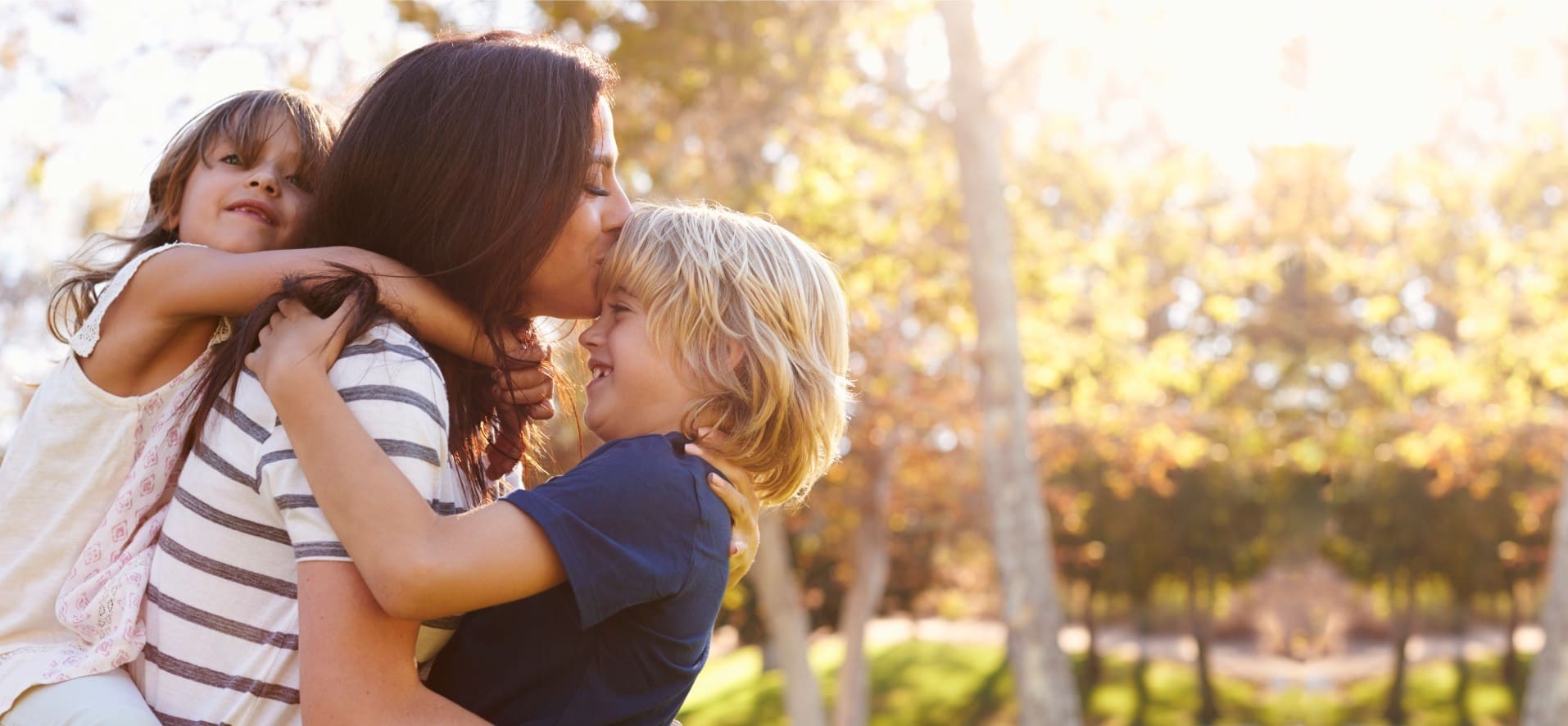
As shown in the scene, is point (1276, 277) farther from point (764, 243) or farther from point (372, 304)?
point (372, 304)

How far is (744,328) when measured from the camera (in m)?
1.95

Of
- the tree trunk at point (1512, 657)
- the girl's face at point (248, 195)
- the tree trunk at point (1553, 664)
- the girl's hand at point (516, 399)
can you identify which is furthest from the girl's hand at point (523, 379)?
the tree trunk at point (1512, 657)

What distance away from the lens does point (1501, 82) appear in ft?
38.1

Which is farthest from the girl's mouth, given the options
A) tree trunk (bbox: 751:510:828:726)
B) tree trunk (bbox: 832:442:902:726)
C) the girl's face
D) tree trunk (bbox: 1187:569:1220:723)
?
tree trunk (bbox: 1187:569:1220:723)

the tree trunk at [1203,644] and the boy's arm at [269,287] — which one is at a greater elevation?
the boy's arm at [269,287]

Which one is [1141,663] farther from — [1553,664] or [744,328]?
[744,328]

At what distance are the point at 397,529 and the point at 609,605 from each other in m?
0.27

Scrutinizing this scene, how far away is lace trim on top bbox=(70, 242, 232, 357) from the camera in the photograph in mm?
1914

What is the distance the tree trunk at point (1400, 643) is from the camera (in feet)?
35.4

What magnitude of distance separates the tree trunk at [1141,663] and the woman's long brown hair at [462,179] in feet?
40.3

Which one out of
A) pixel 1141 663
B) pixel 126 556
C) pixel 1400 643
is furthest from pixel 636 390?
pixel 1141 663

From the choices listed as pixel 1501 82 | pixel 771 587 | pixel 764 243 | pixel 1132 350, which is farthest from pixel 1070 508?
pixel 764 243

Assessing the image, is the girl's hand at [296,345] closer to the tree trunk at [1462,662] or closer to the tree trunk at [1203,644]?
the tree trunk at [1203,644]

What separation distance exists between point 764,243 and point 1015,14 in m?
6.89
